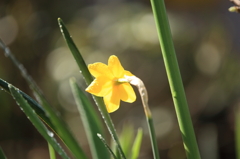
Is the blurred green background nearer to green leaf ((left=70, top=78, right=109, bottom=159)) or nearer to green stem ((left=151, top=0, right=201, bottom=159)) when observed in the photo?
green leaf ((left=70, top=78, right=109, bottom=159))

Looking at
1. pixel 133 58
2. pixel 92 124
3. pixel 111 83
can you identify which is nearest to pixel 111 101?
pixel 111 83

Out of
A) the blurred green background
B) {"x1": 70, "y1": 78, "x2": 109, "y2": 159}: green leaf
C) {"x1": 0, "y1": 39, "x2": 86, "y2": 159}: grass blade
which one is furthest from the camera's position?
the blurred green background

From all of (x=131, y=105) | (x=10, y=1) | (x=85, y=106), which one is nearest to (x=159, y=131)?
(x=131, y=105)

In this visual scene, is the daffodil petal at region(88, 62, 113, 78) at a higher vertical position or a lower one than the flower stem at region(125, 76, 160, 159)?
higher

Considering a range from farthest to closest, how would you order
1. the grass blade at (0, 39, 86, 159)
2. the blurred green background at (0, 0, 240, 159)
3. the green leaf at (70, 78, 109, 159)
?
the blurred green background at (0, 0, 240, 159)
the green leaf at (70, 78, 109, 159)
the grass blade at (0, 39, 86, 159)

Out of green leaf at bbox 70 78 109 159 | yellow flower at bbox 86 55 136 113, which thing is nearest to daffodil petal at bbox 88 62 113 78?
yellow flower at bbox 86 55 136 113

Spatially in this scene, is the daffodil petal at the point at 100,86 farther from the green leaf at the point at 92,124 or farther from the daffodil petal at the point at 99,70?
the green leaf at the point at 92,124

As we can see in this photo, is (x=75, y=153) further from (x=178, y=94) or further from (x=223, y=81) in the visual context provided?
(x=223, y=81)

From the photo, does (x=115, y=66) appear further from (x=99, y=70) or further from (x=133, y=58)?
(x=133, y=58)
